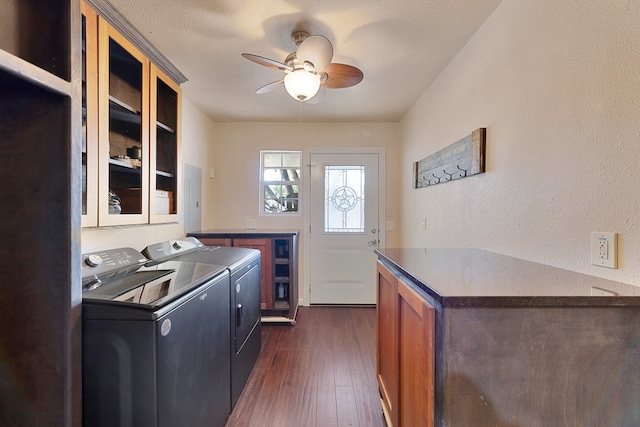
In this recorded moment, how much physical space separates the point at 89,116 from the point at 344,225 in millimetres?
2694

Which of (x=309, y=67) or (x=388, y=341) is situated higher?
(x=309, y=67)

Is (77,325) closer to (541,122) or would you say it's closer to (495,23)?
(541,122)

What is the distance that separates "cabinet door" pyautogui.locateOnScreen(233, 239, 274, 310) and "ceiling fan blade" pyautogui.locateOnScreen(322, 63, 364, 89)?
66.3 inches

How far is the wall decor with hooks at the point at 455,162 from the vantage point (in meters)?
1.68

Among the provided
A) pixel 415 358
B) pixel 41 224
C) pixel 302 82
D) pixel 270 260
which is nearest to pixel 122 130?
pixel 41 224

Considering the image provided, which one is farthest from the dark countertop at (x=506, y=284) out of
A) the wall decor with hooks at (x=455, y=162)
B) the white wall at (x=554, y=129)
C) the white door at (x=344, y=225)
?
the white door at (x=344, y=225)

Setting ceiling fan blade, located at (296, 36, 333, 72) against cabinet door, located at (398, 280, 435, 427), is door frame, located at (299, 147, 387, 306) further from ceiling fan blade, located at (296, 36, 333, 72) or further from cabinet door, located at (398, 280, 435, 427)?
cabinet door, located at (398, 280, 435, 427)

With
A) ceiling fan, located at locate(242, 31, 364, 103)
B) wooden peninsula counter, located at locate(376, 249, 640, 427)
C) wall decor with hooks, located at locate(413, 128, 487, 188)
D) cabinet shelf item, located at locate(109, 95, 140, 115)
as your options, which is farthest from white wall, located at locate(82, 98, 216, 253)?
wall decor with hooks, located at locate(413, 128, 487, 188)

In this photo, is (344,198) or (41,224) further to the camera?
(344,198)

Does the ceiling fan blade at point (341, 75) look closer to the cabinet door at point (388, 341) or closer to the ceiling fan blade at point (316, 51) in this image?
the ceiling fan blade at point (316, 51)

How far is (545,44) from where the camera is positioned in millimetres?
1220

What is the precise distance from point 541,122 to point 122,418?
2014mm

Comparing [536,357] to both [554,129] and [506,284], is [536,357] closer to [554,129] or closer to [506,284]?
[506,284]

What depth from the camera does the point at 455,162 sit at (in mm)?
1991
